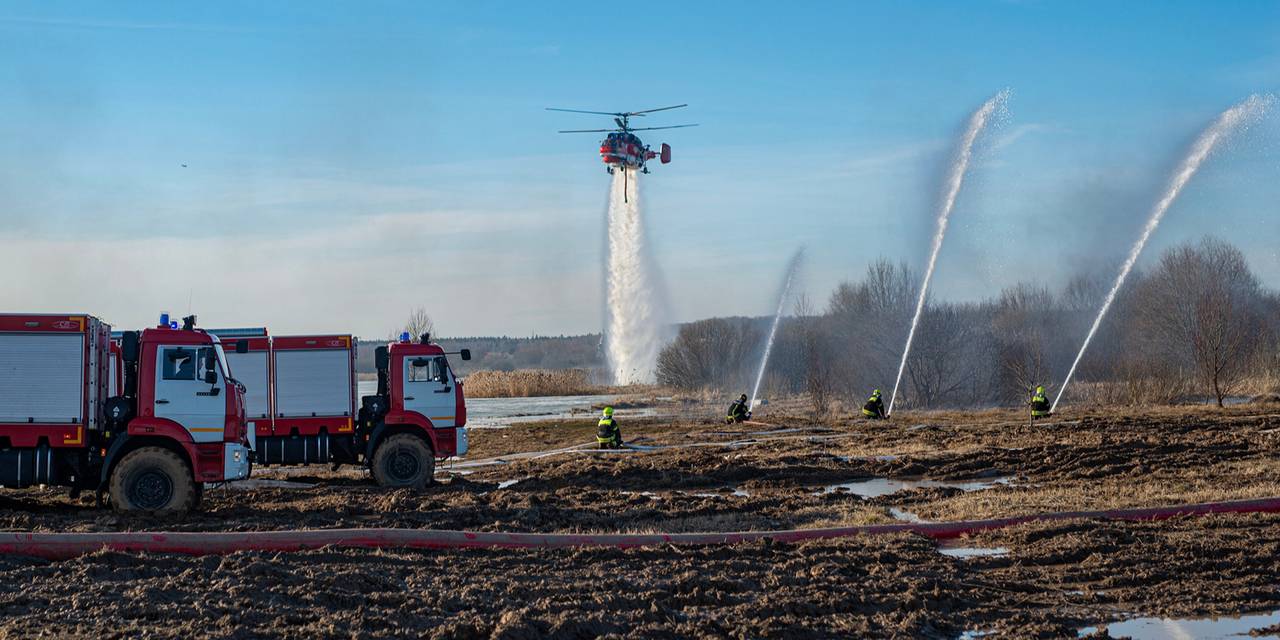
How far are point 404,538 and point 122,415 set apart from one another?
20.8ft

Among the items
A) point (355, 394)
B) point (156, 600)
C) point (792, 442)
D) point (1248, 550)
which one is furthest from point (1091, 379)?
point (156, 600)

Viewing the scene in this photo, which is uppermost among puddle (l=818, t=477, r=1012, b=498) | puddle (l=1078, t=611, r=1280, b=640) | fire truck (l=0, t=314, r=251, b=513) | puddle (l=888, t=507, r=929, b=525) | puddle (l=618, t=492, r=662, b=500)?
fire truck (l=0, t=314, r=251, b=513)

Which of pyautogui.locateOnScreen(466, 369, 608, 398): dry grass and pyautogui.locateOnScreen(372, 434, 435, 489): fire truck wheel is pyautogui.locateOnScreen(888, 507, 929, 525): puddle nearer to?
pyautogui.locateOnScreen(372, 434, 435, 489): fire truck wheel

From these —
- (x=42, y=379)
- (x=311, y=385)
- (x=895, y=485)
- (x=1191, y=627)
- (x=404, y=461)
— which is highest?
(x=42, y=379)

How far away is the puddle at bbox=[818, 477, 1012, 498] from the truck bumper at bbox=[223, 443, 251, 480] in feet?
30.1

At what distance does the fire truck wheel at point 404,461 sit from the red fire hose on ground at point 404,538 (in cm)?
805

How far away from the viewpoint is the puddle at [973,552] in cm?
1288

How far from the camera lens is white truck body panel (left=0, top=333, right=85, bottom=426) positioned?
17.0 meters

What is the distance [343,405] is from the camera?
72.3 feet

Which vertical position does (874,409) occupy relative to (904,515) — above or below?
above

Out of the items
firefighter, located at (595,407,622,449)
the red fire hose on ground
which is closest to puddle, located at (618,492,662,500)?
the red fire hose on ground

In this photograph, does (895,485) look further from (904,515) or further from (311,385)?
(311,385)

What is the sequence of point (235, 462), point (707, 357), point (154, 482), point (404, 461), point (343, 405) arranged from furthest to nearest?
1. point (707, 357)
2. point (343, 405)
3. point (404, 461)
4. point (235, 462)
5. point (154, 482)

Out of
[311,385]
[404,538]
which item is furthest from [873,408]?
[404,538]
